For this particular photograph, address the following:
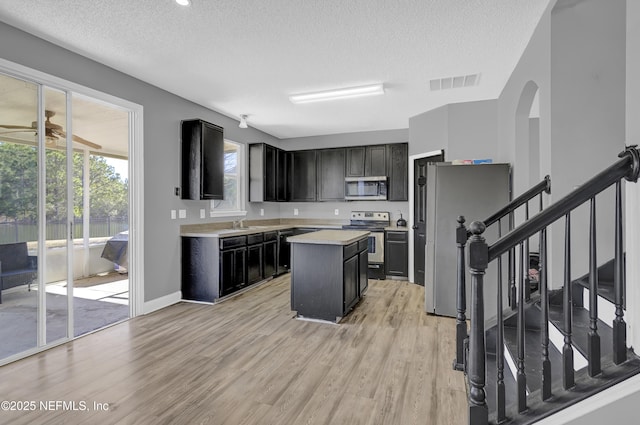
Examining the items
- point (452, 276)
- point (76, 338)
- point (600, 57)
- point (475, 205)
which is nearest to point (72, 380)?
point (76, 338)

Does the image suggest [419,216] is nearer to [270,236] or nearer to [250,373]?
[270,236]

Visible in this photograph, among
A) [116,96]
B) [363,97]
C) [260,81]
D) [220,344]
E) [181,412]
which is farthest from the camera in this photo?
[363,97]

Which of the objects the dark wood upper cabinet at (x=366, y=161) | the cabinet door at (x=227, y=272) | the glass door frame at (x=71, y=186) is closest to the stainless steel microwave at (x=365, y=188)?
A: the dark wood upper cabinet at (x=366, y=161)

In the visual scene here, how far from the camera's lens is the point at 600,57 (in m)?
2.24

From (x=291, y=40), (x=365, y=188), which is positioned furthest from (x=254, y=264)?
(x=291, y=40)

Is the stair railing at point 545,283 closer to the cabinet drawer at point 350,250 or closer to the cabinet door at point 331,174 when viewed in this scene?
the cabinet drawer at point 350,250

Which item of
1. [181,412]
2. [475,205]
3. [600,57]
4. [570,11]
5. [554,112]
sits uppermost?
[570,11]

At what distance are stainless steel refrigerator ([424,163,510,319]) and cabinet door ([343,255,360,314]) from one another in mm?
848

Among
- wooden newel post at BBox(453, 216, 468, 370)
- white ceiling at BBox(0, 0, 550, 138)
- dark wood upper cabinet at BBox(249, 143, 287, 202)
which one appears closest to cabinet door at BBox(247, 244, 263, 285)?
dark wood upper cabinet at BBox(249, 143, 287, 202)

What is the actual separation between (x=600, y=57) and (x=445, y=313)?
268cm

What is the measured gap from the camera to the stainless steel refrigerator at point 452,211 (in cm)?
334

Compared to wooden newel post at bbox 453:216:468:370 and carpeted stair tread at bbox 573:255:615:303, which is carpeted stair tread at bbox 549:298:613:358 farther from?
wooden newel post at bbox 453:216:468:370

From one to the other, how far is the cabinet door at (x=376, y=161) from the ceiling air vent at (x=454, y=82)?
2049 millimetres

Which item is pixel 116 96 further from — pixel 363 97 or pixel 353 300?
pixel 353 300
